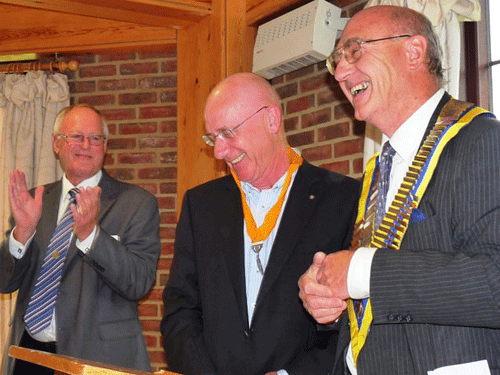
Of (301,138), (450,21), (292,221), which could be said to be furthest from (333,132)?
(292,221)

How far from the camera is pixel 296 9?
11.7ft

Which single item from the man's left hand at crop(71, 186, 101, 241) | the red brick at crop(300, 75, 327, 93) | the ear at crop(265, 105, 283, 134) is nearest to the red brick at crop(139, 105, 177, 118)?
the red brick at crop(300, 75, 327, 93)

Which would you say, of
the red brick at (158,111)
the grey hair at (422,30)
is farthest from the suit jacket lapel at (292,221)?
the red brick at (158,111)

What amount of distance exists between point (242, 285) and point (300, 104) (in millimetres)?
1522

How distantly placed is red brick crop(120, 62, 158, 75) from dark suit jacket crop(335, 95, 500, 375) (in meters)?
2.94

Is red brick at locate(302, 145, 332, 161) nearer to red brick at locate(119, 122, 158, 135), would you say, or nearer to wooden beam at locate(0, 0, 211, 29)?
wooden beam at locate(0, 0, 211, 29)

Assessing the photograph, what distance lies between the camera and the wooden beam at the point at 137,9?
3.82 m

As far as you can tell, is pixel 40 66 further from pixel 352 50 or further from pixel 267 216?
pixel 352 50

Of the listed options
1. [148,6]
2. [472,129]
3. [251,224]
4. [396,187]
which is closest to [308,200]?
[251,224]

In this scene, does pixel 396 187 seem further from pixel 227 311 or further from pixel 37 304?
pixel 37 304

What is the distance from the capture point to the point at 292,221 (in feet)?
7.98

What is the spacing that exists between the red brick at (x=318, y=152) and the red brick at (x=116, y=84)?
4.42 feet

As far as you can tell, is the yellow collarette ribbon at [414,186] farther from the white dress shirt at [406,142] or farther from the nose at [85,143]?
the nose at [85,143]

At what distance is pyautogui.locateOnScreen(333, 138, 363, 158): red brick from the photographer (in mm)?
3287
